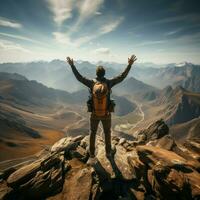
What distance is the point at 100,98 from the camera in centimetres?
1354

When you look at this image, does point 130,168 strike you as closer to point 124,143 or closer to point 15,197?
point 124,143

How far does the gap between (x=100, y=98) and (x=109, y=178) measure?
16.6 feet

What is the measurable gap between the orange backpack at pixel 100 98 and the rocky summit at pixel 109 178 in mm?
3620

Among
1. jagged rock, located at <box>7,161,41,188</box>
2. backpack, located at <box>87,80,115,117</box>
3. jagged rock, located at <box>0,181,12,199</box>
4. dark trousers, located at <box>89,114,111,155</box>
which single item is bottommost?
jagged rock, located at <box>0,181,12,199</box>

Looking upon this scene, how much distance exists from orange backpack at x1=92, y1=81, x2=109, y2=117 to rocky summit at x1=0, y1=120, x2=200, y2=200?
11.9 ft

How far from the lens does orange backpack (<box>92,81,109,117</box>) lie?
13.4m

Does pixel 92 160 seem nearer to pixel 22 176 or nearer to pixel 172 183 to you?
pixel 22 176

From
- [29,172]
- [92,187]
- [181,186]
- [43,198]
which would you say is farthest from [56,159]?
[181,186]

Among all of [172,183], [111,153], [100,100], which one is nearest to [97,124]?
[100,100]

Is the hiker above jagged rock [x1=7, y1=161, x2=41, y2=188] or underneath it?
above

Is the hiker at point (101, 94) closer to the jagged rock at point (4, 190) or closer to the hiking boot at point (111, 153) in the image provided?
the hiking boot at point (111, 153)


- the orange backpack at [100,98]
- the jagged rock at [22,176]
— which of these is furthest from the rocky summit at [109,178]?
the orange backpack at [100,98]

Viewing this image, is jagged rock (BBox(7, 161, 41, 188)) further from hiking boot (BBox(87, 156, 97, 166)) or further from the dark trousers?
the dark trousers

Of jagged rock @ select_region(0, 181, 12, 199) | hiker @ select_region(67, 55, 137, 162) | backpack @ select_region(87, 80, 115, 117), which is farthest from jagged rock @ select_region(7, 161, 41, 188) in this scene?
backpack @ select_region(87, 80, 115, 117)
